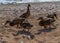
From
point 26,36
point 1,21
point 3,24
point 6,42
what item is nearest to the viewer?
point 6,42

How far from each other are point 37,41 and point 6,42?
644 mm

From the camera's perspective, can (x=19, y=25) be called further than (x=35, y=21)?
No

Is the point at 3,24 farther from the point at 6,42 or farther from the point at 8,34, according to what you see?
the point at 6,42

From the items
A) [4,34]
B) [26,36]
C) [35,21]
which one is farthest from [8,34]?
[35,21]

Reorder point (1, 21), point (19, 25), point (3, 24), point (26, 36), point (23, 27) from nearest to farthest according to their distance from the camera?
point (26, 36) → point (23, 27) → point (19, 25) → point (3, 24) → point (1, 21)

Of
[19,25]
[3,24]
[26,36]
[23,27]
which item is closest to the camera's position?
[26,36]

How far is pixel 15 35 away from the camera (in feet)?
18.4

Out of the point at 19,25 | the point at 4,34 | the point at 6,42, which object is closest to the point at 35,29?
the point at 19,25

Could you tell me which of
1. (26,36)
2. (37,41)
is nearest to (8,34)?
(26,36)

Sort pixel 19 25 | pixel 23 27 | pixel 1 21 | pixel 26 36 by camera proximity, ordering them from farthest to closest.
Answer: pixel 1 21, pixel 19 25, pixel 23 27, pixel 26 36

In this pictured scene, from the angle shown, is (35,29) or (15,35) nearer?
(15,35)

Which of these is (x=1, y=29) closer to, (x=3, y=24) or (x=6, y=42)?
(x=3, y=24)

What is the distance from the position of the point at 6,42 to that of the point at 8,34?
0.66 metres

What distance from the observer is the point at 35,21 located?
23.1 feet
